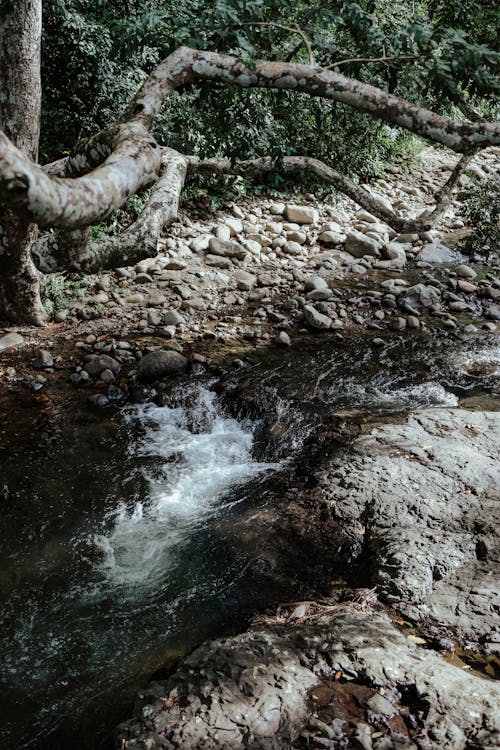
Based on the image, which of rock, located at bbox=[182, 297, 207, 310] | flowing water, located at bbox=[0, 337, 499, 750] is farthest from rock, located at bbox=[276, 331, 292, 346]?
rock, located at bbox=[182, 297, 207, 310]

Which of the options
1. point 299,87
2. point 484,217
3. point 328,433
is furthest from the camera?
point 484,217

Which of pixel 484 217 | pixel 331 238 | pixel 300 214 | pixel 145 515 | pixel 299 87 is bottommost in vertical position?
pixel 145 515

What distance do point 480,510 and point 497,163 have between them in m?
13.1

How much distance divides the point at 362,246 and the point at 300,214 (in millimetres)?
1269

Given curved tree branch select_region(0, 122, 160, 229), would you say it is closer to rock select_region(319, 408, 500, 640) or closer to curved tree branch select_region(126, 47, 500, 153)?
curved tree branch select_region(126, 47, 500, 153)

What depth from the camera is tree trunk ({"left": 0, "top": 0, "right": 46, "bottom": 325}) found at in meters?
4.06

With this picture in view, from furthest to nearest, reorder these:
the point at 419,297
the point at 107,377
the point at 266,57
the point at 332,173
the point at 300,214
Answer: the point at 300,214 < the point at 332,173 < the point at 419,297 < the point at 266,57 < the point at 107,377

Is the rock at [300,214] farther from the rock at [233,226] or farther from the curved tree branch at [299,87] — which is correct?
the curved tree branch at [299,87]

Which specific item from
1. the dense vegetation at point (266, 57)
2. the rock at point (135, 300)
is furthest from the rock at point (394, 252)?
the rock at point (135, 300)

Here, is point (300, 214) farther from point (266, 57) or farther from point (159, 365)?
point (159, 365)

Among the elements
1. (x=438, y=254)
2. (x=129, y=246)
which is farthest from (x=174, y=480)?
(x=438, y=254)

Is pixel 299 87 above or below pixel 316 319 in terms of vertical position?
above

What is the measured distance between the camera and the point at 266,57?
6.28 m

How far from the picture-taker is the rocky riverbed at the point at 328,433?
2072 millimetres
